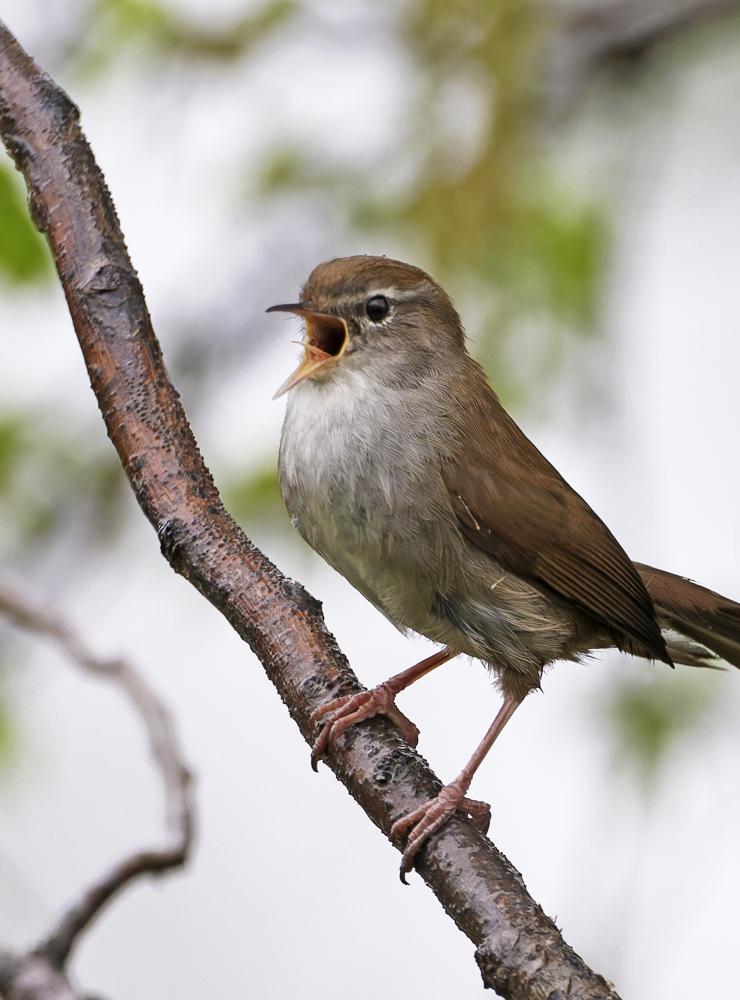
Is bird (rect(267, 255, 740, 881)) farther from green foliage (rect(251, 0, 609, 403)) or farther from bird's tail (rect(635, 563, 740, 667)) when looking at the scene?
green foliage (rect(251, 0, 609, 403))

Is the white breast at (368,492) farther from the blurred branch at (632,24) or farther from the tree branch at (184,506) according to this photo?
the blurred branch at (632,24)

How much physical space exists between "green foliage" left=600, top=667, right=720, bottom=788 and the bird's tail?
53cm

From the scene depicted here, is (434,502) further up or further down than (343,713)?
further up

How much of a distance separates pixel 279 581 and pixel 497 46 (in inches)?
103

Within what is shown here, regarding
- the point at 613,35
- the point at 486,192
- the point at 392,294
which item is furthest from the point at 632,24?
the point at 392,294

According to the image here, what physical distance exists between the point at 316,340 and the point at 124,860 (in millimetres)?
1769

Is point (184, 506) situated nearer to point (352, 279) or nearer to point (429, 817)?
point (429, 817)

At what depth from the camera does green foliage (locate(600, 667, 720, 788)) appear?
14.4 feet

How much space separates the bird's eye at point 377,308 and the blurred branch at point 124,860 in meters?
1.17

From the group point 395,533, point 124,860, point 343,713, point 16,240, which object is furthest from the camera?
point 16,240

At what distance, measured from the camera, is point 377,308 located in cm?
358

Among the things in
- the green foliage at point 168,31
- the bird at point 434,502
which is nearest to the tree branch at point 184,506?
the bird at point 434,502

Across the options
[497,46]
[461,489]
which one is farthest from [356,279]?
[497,46]

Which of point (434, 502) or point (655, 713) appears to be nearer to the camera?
point (434, 502)
